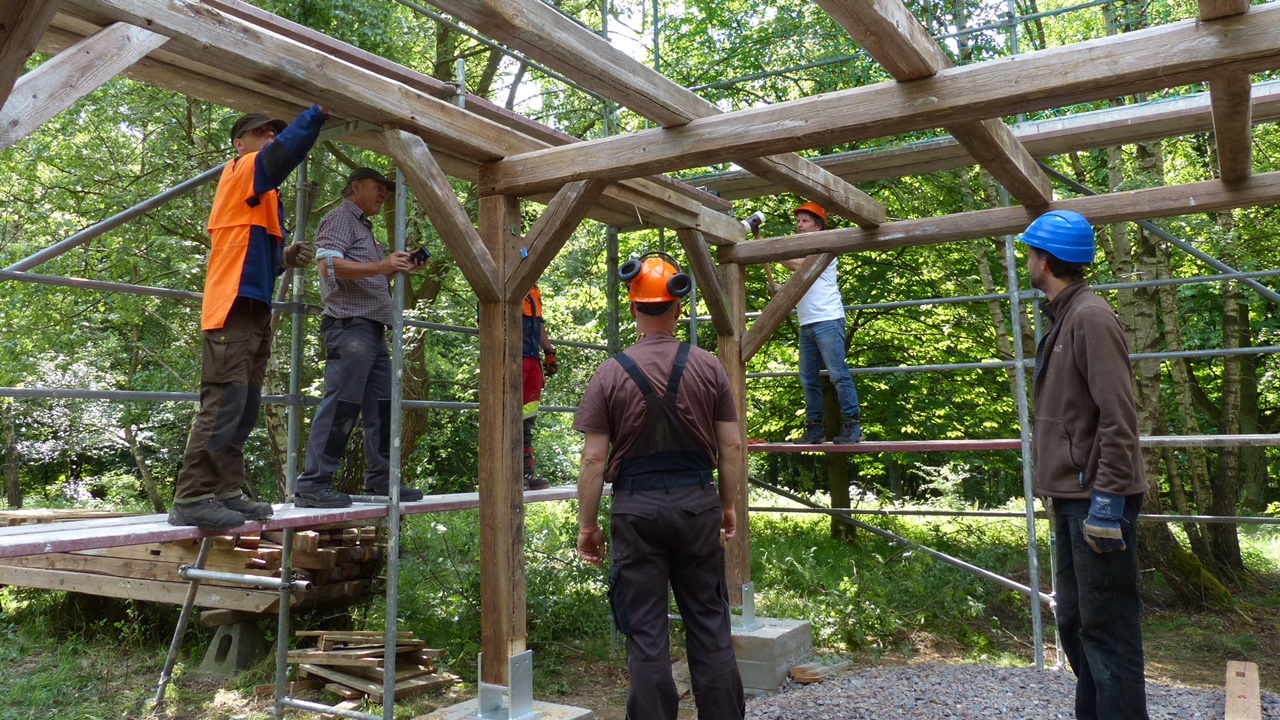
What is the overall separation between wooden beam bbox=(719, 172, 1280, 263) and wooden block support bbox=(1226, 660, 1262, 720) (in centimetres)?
260

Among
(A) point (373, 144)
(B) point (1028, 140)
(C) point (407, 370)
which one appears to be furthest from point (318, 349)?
(B) point (1028, 140)

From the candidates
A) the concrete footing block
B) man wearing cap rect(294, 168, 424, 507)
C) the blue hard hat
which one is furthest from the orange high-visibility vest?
the concrete footing block

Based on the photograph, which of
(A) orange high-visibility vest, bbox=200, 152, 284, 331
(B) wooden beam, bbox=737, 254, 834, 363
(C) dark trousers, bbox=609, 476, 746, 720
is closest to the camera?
(C) dark trousers, bbox=609, 476, 746, 720

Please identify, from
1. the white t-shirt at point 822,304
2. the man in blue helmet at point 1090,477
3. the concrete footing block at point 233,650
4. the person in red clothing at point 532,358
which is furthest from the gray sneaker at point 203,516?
the white t-shirt at point 822,304

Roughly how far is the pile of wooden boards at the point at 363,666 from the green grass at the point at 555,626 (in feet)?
0.54

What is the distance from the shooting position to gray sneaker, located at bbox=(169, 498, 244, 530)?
3650 mm

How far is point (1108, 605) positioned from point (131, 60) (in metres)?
3.78

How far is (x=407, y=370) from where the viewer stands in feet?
34.9

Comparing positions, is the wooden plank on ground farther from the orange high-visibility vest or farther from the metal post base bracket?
the orange high-visibility vest

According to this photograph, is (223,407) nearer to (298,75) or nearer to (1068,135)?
(298,75)

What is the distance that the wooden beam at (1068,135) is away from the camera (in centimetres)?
518

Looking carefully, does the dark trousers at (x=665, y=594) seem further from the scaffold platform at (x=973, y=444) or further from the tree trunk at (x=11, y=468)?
the tree trunk at (x=11, y=468)

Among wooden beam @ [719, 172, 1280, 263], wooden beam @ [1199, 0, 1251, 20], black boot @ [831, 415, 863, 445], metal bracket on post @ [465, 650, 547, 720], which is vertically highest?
wooden beam @ [1199, 0, 1251, 20]

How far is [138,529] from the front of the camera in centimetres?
349
